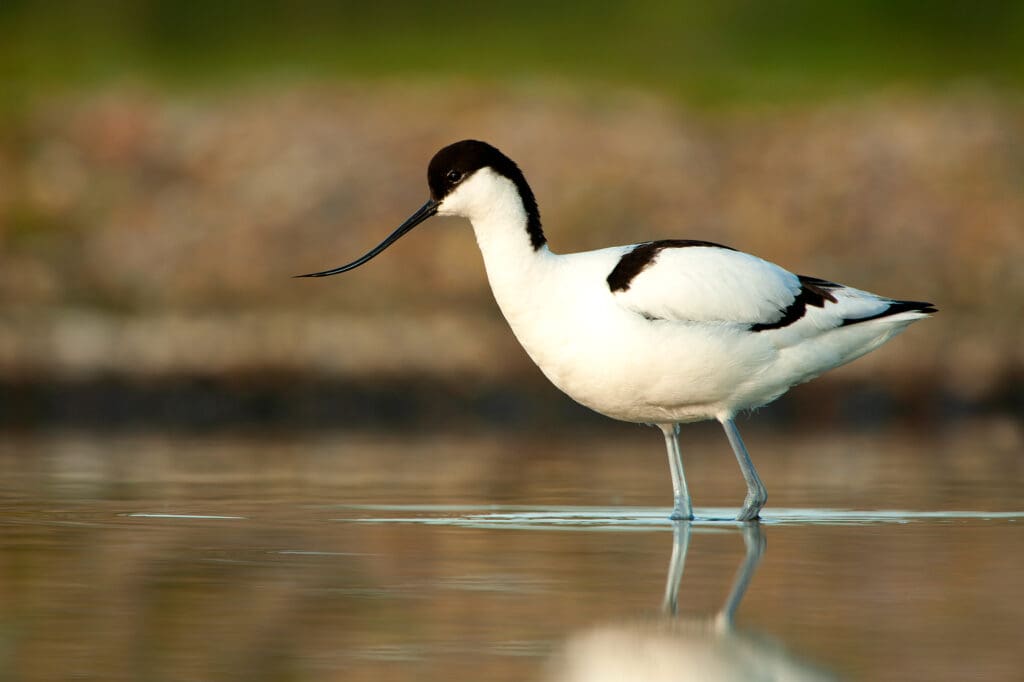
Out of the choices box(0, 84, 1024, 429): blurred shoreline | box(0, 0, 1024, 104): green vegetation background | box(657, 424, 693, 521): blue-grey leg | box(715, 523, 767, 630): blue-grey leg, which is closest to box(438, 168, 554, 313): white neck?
box(657, 424, 693, 521): blue-grey leg

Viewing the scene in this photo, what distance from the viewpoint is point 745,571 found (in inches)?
284

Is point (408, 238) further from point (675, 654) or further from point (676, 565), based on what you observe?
point (675, 654)

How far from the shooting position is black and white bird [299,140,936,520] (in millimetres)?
9016

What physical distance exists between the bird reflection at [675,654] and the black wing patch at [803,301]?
325 centimetres

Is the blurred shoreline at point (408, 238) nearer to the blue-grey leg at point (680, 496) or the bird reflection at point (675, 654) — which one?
the blue-grey leg at point (680, 496)

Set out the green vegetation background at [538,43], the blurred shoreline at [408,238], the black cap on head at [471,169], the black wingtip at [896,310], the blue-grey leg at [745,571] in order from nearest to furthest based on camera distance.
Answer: the blue-grey leg at [745,571], the black cap on head at [471,169], the black wingtip at [896,310], the blurred shoreline at [408,238], the green vegetation background at [538,43]

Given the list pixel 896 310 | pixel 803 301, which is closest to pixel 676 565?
pixel 803 301

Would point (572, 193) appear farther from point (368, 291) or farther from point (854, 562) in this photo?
point (854, 562)

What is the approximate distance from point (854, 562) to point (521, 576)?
49.7 inches

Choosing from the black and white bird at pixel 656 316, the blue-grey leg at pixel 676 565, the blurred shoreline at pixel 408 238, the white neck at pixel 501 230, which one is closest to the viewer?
the blue-grey leg at pixel 676 565

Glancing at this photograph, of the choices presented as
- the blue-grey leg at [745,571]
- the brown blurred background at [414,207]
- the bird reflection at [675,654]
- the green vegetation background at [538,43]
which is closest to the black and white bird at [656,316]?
the blue-grey leg at [745,571]

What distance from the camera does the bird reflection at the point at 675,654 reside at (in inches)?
211

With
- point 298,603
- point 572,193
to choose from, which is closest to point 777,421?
point 572,193

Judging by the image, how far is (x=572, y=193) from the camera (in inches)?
775
